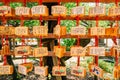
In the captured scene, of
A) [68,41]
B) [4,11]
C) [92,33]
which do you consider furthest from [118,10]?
[68,41]

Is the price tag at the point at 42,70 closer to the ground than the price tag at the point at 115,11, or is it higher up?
closer to the ground

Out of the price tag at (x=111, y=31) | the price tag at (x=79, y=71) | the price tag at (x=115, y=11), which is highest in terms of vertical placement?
the price tag at (x=115, y=11)

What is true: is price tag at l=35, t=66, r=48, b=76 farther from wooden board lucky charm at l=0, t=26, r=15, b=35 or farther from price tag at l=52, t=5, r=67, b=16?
price tag at l=52, t=5, r=67, b=16

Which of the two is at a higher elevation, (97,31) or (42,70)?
(97,31)

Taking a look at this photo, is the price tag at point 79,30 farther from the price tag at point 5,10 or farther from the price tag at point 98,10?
the price tag at point 5,10

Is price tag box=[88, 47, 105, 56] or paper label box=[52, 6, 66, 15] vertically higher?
paper label box=[52, 6, 66, 15]

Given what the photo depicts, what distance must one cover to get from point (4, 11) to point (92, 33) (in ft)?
2.96

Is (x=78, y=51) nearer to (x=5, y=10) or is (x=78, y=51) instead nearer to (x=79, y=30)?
(x=79, y=30)

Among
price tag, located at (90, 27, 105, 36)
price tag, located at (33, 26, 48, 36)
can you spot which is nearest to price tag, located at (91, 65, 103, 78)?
price tag, located at (90, 27, 105, 36)

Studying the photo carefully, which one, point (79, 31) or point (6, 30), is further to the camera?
point (6, 30)

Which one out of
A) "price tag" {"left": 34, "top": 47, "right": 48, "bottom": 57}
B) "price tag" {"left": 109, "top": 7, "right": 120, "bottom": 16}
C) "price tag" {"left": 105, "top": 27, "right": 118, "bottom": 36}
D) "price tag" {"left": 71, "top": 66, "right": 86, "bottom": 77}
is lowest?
"price tag" {"left": 71, "top": 66, "right": 86, "bottom": 77}

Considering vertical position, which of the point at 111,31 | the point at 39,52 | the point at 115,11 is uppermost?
the point at 115,11

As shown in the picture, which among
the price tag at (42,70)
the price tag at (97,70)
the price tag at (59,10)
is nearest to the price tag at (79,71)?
the price tag at (97,70)

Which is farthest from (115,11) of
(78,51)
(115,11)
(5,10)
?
(5,10)
